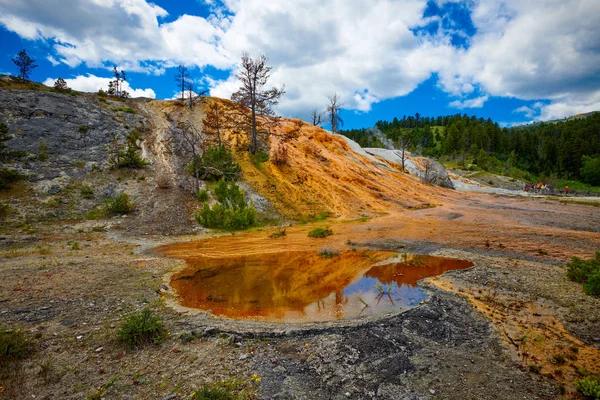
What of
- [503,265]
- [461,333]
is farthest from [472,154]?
[461,333]

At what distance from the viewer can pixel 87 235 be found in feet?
59.3

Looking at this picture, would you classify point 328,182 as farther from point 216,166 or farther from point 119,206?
point 119,206

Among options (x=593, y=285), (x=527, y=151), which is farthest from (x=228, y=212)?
(x=527, y=151)

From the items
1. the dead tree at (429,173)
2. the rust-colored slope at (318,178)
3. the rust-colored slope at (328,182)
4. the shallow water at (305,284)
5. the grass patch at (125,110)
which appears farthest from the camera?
the dead tree at (429,173)

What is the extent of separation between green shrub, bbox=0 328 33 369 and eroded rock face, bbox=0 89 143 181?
22542 millimetres

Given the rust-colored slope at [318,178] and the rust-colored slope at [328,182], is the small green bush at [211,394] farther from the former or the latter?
the rust-colored slope at [328,182]

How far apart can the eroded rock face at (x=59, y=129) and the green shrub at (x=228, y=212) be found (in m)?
12.3

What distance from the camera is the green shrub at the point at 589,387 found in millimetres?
4965

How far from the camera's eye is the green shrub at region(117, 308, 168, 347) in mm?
6344

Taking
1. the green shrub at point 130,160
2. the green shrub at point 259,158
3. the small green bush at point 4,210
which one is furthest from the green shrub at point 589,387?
the green shrub at point 130,160

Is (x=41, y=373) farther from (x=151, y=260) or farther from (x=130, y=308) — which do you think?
(x=151, y=260)

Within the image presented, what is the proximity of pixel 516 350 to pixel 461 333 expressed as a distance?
110 cm

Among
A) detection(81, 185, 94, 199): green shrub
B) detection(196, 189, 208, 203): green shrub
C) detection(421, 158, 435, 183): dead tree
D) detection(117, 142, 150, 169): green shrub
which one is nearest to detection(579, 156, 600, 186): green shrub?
detection(421, 158, 435, 183): dead tree

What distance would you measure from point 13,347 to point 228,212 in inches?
666
